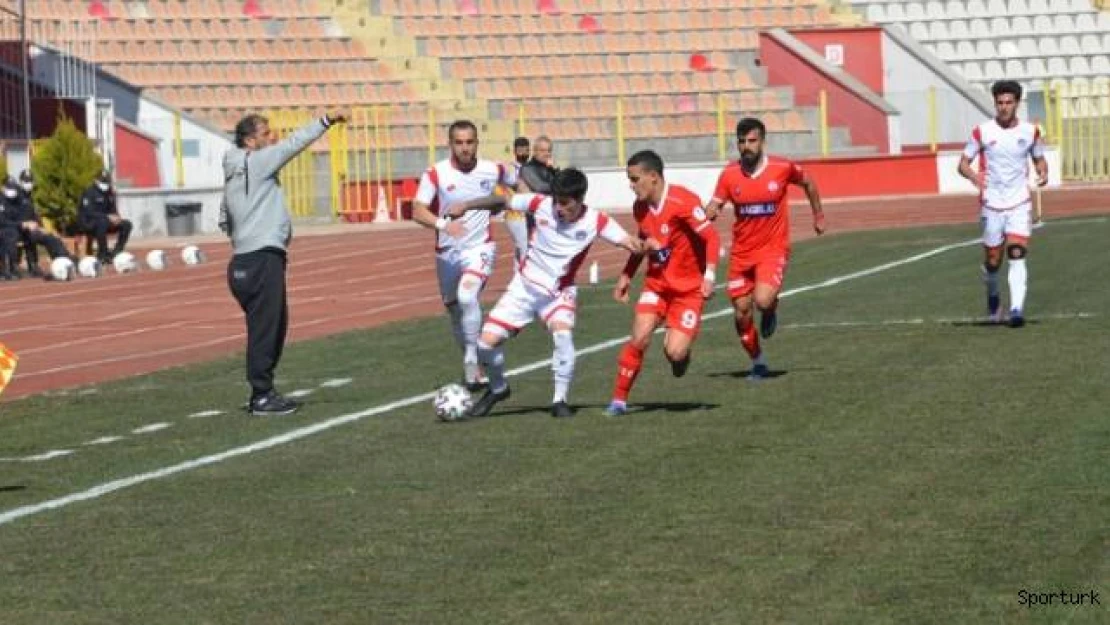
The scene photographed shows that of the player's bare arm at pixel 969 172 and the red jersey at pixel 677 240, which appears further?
the player's bare arm at pixel 969 172

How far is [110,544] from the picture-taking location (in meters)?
10.8

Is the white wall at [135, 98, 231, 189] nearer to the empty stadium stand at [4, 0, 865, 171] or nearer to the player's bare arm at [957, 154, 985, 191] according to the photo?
the empty stadium stand at [4, 0, 865, 171]

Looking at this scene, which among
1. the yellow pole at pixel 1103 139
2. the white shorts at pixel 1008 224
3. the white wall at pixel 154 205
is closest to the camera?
the white shorts at pixel 1008 224

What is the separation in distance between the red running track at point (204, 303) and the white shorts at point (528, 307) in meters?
5.18

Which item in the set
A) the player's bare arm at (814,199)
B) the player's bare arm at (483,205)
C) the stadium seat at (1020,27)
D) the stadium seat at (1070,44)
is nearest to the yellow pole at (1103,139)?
the stadium seat at (1070,44)

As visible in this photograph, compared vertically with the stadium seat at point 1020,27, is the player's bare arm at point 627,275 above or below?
below

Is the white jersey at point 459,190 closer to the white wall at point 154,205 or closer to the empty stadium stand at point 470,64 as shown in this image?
the white wall at point 154,205

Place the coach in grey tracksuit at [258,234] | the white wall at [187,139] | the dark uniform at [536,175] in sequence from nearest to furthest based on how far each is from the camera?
the coach in grey tracksuit at [258,234]
the dark uniform at [536,175]
the white wall at [187,139]

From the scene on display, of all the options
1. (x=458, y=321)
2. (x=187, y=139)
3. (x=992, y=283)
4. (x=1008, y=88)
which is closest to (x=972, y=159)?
(x=1008, y=88)

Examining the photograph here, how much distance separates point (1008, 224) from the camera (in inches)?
818

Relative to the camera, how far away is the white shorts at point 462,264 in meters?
17.4

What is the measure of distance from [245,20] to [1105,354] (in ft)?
121

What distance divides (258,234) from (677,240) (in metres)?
2.95

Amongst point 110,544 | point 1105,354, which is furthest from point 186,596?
point 1105,354
